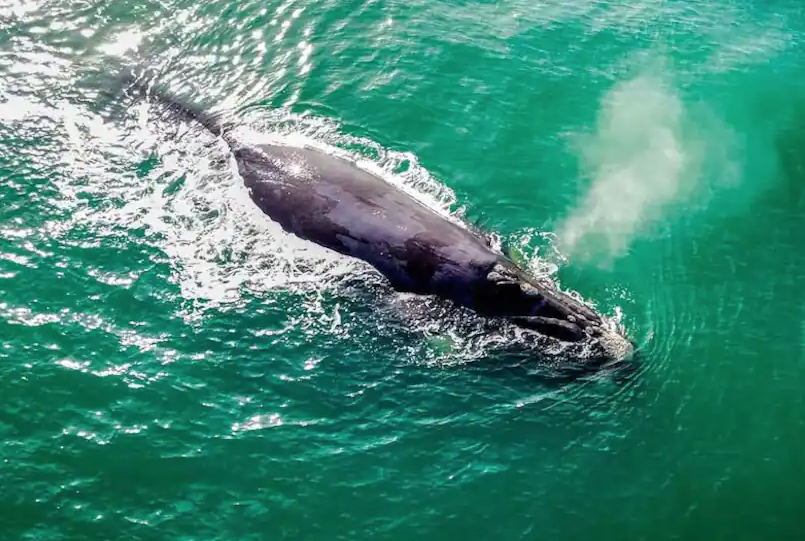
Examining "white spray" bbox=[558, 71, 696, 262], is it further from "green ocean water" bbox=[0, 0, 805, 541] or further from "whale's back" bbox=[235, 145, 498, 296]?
"whale's back" bbox=[235, 145, 498, 296]

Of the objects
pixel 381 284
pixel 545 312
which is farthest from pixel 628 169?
pixel 381 284

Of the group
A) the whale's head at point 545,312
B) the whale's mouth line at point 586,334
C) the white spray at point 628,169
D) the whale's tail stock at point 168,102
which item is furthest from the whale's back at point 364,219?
the white spray at point 628,169

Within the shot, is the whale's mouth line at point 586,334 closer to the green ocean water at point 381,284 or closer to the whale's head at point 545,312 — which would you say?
the whale's head at point 545,312

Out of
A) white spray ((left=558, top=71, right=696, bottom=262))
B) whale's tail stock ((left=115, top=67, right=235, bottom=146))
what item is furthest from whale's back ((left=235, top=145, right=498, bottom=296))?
white spray ((left=558, top=71, right=696, bottom=262))

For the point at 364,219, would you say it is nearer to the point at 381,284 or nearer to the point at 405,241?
the point at 405,241

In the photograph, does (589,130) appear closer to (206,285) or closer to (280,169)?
(280,169)

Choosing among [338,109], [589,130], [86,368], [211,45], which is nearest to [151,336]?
[86,368]
